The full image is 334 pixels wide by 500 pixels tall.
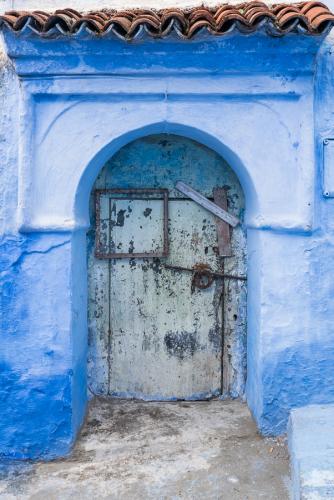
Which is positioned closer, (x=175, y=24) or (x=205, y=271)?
(x=175, y=24)

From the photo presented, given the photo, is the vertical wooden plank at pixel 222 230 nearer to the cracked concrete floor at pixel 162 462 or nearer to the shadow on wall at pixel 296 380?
the shadow on wall at pixel 296 380

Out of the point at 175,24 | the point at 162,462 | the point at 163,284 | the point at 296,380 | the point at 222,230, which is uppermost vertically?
the point at 175,24

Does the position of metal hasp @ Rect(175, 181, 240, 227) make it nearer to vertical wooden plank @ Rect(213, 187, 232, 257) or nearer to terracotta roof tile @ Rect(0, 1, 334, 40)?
vertical wooden plank @ Rect(213, 187, 232, 257)

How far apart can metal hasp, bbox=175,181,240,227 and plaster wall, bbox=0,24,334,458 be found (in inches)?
23.1

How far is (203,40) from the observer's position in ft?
12.3

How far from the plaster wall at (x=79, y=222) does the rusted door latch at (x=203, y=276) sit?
25.3 inches

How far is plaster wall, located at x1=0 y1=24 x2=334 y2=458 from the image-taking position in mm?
3961

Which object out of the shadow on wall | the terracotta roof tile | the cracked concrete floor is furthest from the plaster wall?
the terracotta roof tile

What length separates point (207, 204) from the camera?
466 cm

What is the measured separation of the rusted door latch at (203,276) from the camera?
15.4 feet

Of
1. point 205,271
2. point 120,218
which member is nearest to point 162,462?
point 205,271

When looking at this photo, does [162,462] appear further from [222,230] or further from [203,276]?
[222,230]

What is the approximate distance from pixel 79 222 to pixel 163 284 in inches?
40.3

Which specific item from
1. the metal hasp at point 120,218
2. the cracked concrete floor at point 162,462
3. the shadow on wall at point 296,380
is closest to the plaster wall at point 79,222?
the shadow on wall at point 296,380
